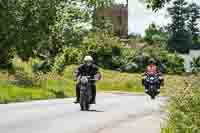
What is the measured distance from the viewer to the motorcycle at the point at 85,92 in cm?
2411

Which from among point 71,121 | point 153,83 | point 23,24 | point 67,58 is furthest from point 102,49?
point 71,121

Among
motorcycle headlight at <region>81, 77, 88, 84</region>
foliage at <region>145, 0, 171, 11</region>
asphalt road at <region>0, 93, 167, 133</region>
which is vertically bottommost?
asphalt road at <region>0, 93, 167, 133</region>

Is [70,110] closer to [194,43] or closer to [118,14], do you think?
[194,43]

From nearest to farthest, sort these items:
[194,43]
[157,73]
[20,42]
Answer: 1. [157,73]
2. [20,42]
3. [194,43]

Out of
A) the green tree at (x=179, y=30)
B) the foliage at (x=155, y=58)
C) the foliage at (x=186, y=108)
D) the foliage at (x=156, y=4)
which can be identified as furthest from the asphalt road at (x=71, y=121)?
the green tree at (x=179, y=30)

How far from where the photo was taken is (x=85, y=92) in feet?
79.5

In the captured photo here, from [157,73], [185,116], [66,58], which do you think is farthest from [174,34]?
[185,116]

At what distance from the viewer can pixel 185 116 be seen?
37.2 feet

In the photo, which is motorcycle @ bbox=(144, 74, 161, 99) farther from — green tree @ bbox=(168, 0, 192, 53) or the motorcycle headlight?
green tree @ bbox=(168, 0, 192, 53)

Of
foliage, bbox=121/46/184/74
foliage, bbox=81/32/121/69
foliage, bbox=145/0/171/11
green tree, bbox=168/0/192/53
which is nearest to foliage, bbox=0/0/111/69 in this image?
foliage, bbox=81/32/121/69

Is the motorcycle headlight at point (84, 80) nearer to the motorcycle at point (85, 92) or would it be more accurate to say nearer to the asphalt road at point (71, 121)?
the motorcycle at point (85, 92)

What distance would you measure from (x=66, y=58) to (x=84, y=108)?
4336 centimetres

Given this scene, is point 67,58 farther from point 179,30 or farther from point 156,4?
point 179,30

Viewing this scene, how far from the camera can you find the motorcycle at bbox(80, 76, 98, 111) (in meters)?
24.1
